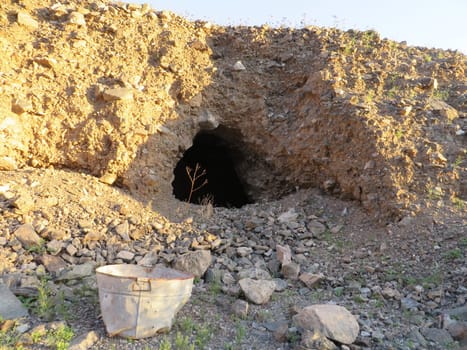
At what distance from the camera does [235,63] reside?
7.40 m

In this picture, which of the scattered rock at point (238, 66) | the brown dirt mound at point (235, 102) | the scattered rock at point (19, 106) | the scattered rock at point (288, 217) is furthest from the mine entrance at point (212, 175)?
the scattered rock at point (19, 106)

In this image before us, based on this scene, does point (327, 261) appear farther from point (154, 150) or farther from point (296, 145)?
point (154, 150)

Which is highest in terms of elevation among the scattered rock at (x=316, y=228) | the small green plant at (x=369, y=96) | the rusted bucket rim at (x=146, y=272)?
the small green plant at (x=369, y=96)

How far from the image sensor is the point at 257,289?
430cm

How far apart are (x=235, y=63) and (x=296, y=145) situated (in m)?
1.87

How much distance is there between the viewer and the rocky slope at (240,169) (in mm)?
4164

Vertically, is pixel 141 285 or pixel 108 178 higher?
pixel 108 178

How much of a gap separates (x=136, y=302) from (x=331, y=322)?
164 cm

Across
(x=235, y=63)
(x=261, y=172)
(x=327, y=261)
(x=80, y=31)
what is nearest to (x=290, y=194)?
(x=261, y=172)

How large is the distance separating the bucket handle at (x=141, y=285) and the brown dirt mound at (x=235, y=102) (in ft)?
8.84

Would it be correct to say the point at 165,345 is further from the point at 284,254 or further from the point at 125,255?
the point at 284,254

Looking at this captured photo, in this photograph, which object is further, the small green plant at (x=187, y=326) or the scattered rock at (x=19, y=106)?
the scattered rock at (x=19, y=106)

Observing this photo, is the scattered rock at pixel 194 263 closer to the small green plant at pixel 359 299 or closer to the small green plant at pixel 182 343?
the small green plant at pixel 182 343

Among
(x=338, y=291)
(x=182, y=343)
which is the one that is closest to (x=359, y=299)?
(x=338, y=291)
